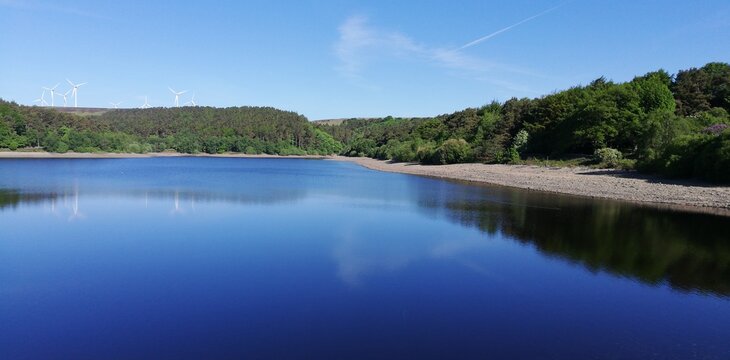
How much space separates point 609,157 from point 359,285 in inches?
1443

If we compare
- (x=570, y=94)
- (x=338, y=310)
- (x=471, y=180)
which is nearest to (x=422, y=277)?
(x=338, y=310)

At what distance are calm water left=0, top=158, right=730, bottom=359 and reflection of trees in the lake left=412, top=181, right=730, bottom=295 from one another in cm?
10

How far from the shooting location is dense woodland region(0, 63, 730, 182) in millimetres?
36375

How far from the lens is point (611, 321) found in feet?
31.6

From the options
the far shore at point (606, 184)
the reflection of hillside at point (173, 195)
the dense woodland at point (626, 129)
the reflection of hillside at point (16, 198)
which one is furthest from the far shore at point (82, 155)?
the far shore at point (606, 184)

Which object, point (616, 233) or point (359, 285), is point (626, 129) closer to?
point (616, 233)

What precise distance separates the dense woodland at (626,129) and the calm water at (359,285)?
11.5 meters

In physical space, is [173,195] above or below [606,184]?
below

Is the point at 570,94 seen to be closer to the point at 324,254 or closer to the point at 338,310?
the point at 324,254

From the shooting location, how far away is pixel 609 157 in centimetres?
4162

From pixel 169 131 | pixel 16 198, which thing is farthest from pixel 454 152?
pixel 169 131

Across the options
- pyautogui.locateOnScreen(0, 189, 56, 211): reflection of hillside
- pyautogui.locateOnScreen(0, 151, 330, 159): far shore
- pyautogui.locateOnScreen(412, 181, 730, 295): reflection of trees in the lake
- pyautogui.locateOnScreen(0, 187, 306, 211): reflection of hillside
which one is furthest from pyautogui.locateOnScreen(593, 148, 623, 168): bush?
pyautogui.locateOnScreen(0, 151, 330, 159): far shore

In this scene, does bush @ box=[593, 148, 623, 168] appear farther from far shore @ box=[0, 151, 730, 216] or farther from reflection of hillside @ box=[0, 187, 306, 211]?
reflection of hillside @ box=[0, 187, 306, 211]

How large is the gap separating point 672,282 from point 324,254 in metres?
9.10
